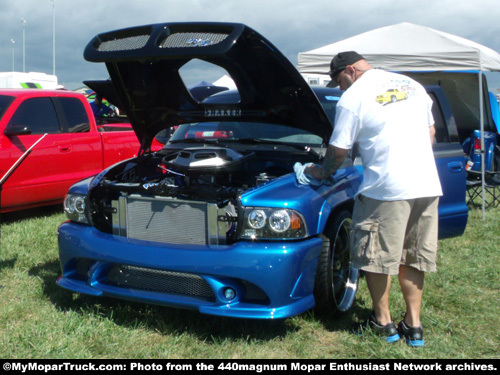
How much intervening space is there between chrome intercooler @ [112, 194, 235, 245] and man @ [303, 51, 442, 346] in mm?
697

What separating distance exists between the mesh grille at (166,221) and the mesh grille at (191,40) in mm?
958

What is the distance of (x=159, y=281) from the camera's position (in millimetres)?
3240

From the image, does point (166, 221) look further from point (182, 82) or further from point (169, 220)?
point (182, 82)

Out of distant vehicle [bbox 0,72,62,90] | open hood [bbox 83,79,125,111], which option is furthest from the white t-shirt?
distant vehicle [bbox 0,72,62,90]

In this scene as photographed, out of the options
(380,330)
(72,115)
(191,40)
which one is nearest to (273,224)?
(380,330)

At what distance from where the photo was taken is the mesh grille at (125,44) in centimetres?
339

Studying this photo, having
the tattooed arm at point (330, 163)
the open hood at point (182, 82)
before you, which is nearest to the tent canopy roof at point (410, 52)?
the open hood at point (182, 82)

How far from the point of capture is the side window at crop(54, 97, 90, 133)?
702 cm

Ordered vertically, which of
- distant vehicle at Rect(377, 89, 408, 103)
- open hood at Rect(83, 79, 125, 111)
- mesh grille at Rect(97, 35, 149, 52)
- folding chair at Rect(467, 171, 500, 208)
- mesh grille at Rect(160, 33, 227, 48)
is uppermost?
mesh grille at Rect(160, 33, 227, 48)

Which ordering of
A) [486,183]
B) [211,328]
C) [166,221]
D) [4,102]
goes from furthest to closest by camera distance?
[486,183] → [4,102] → [211,328] → [166,221]

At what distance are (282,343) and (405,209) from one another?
1.08m

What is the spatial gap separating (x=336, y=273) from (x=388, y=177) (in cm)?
91

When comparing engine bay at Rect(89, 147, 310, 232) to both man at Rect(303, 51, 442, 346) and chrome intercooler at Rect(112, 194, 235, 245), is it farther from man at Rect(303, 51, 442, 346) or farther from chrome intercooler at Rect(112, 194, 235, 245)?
man at Rect(303, 51, 442, 346)

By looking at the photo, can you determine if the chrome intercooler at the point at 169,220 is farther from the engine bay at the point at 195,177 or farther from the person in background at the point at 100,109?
the person in background at the point at 100,109
